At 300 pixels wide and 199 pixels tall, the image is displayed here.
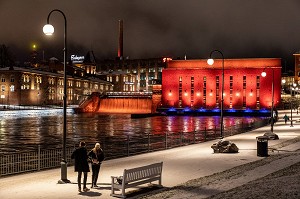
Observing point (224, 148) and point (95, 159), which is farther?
point (224, 148)

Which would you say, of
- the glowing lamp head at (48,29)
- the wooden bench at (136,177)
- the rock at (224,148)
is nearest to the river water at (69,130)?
the rock at (224,148)

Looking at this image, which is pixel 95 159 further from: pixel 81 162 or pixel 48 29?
pixel 48 29

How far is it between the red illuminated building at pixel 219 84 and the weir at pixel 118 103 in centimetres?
1165

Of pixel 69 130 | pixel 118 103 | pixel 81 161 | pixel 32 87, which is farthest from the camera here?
pixel 118 103

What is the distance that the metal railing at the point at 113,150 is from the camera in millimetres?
24612

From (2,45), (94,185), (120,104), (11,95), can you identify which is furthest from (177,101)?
(94,185)

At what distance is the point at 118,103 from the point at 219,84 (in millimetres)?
35958

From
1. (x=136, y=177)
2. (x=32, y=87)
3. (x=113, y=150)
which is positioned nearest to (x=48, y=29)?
(x=136, y=177)

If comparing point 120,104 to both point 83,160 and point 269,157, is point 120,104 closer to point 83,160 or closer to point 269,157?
point 269,157

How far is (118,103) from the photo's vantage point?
148375 millimetres

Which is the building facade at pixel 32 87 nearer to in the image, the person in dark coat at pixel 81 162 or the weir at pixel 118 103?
the weir at pixel 118 103

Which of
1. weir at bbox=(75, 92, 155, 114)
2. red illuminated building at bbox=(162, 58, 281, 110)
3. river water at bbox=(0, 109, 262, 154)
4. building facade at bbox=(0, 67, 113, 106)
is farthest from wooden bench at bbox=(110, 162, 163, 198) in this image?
building facade at bbox=(0, 67, 113, 106)

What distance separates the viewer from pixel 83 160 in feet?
57.6

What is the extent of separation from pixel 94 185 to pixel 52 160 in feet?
35.1
